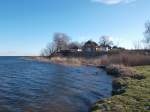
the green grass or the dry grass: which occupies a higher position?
the dry grass

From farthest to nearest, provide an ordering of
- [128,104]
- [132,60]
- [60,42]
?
1. [60,42]
2. [132,60]
3. [128,104]

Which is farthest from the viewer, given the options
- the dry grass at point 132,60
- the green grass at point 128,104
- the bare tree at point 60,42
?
the bare tree at point 60,42

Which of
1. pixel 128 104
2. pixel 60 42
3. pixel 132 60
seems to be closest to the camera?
pixel 128 104

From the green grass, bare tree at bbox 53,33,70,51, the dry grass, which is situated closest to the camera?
the green grass

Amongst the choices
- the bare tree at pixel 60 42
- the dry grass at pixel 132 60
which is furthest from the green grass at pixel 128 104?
the bare tree at pixel 60 42

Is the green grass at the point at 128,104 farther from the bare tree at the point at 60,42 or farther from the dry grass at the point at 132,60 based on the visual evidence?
the bare tree at the point at 60,42

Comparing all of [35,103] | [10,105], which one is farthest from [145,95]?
[10,105]

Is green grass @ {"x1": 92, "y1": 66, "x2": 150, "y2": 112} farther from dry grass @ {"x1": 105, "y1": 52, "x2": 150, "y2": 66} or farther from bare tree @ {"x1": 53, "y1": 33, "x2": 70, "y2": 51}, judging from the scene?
bare tree @ {"x1": 53, "y1": 33, "x2": 70, "y2": 51}

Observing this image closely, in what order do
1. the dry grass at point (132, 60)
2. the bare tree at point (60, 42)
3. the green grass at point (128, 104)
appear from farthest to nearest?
the bare tree at point (60, 42) → the dry grass at point (132, 60) → the green grass at point (128, 104)

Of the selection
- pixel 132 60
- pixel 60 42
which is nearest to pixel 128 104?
pixel 132 60

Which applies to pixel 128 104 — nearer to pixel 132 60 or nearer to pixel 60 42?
pixel 132 60

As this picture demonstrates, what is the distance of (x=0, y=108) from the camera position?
13812 mm

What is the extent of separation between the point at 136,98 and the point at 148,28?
65685mm

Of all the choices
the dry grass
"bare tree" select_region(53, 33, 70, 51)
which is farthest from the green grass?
"bare tree" select_region(53, 33, 70, 51)
